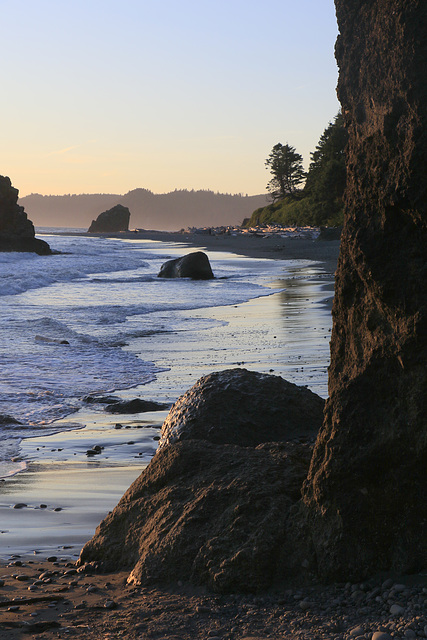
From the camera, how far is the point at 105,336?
11.2 m

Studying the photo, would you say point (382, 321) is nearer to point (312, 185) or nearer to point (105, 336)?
point (105, 336)

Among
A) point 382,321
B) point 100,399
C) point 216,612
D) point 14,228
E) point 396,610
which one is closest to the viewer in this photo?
point 396,610

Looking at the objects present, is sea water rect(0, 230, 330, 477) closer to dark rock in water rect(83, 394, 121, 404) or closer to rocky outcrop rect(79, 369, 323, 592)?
dark rock in water rect(83, 394, 121, 404)

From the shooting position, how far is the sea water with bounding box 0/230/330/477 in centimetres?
671

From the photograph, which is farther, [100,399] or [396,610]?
[100,399]

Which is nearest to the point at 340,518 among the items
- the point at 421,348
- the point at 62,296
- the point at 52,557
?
the point at 421,348

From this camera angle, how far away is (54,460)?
4898 mm

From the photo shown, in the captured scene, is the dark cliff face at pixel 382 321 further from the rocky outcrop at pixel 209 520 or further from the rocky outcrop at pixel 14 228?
the rocky outcrop at pixel 14 228

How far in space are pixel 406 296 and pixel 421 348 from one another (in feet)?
0.64

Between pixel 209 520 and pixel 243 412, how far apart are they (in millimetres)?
1498

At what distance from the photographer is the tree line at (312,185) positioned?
58.1m

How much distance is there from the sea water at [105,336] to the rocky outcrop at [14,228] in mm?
25777

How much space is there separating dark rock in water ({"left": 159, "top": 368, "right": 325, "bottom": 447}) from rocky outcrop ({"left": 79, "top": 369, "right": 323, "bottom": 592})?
75cm

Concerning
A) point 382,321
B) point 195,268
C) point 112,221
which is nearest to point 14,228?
point 195,268
